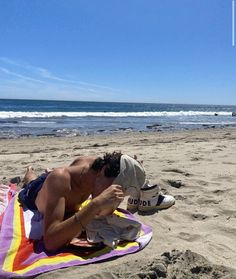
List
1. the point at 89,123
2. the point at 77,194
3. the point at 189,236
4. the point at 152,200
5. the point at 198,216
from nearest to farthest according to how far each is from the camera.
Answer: the point at 77,194
the point at 189,236
the point at 198,216
the point at 152,200
the point at 89,123

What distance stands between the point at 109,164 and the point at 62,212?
1.70 ft

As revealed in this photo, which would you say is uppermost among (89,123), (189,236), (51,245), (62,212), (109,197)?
(109,197)


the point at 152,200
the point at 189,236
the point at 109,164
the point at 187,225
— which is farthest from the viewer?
the point at 152,200

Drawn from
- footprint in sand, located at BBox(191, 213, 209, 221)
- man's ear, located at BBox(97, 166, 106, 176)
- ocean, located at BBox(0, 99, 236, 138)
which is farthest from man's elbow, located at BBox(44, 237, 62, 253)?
ocean, located at BBox(0, 99, 236, 138)

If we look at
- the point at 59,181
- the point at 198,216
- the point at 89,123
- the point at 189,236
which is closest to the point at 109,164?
the point at 59,181

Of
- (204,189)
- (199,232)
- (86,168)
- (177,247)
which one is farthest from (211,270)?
(204,189)

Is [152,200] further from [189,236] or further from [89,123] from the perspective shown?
[89,123]

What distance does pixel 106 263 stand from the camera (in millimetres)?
2914

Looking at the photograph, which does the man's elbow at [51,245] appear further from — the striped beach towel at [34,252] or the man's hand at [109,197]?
the man's hand at [109,197]

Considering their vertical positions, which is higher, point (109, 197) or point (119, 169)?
point (119, 169)

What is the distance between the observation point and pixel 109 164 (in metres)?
2.98

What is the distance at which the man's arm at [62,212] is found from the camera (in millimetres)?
2889

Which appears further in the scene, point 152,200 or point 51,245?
point 152,200

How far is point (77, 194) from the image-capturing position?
319cm
